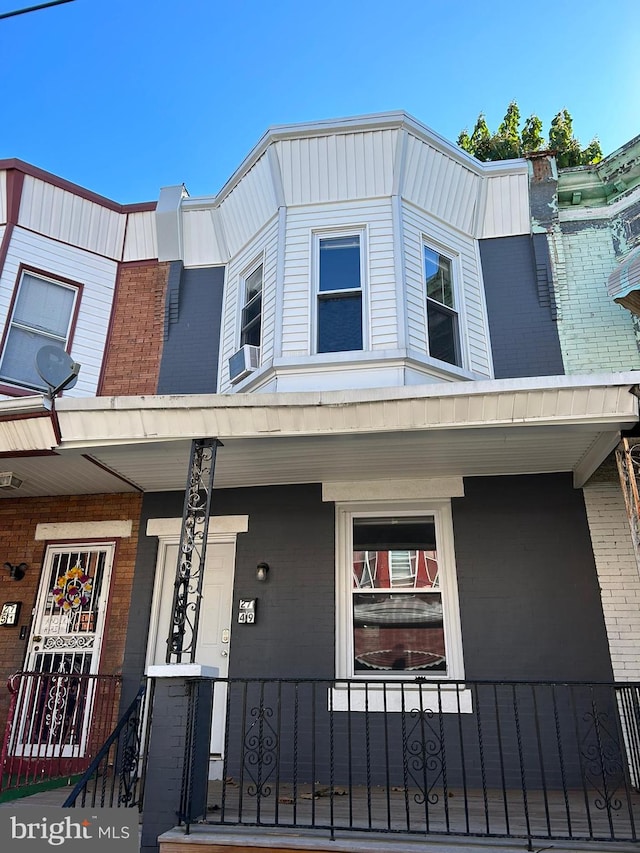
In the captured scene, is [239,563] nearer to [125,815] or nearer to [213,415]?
[213,415]

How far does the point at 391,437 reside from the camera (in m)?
5.32

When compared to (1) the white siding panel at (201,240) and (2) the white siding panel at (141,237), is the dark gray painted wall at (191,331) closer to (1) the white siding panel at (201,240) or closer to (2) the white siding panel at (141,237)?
(1) the white siding panel at (201,240)

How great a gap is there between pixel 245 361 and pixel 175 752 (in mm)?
4179

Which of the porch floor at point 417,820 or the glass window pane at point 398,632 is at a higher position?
the glass window pane at point 398,632

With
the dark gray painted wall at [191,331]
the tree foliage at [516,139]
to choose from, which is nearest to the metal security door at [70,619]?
the dark gray painted wall at [191,331]

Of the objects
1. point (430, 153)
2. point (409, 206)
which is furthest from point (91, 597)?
point (430, 153)

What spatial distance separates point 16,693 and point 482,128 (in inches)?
607

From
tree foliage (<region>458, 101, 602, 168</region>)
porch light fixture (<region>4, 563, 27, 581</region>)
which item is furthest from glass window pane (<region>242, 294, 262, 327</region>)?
tree foliage (<region>458, 101, 602, 168</region>)

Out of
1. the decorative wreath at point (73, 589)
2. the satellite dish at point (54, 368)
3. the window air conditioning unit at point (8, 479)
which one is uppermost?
the satellite dish at point (54, 368)

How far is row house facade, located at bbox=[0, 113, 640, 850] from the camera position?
5.08 m

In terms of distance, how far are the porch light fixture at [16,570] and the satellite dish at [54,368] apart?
8.99 feet

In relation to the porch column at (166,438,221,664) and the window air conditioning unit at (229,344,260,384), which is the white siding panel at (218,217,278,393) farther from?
the porch column at (166,438,221,664)

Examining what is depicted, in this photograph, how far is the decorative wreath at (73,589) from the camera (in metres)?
6.82

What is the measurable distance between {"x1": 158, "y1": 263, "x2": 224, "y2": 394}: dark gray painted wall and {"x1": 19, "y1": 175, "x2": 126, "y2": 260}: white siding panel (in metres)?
1.01
